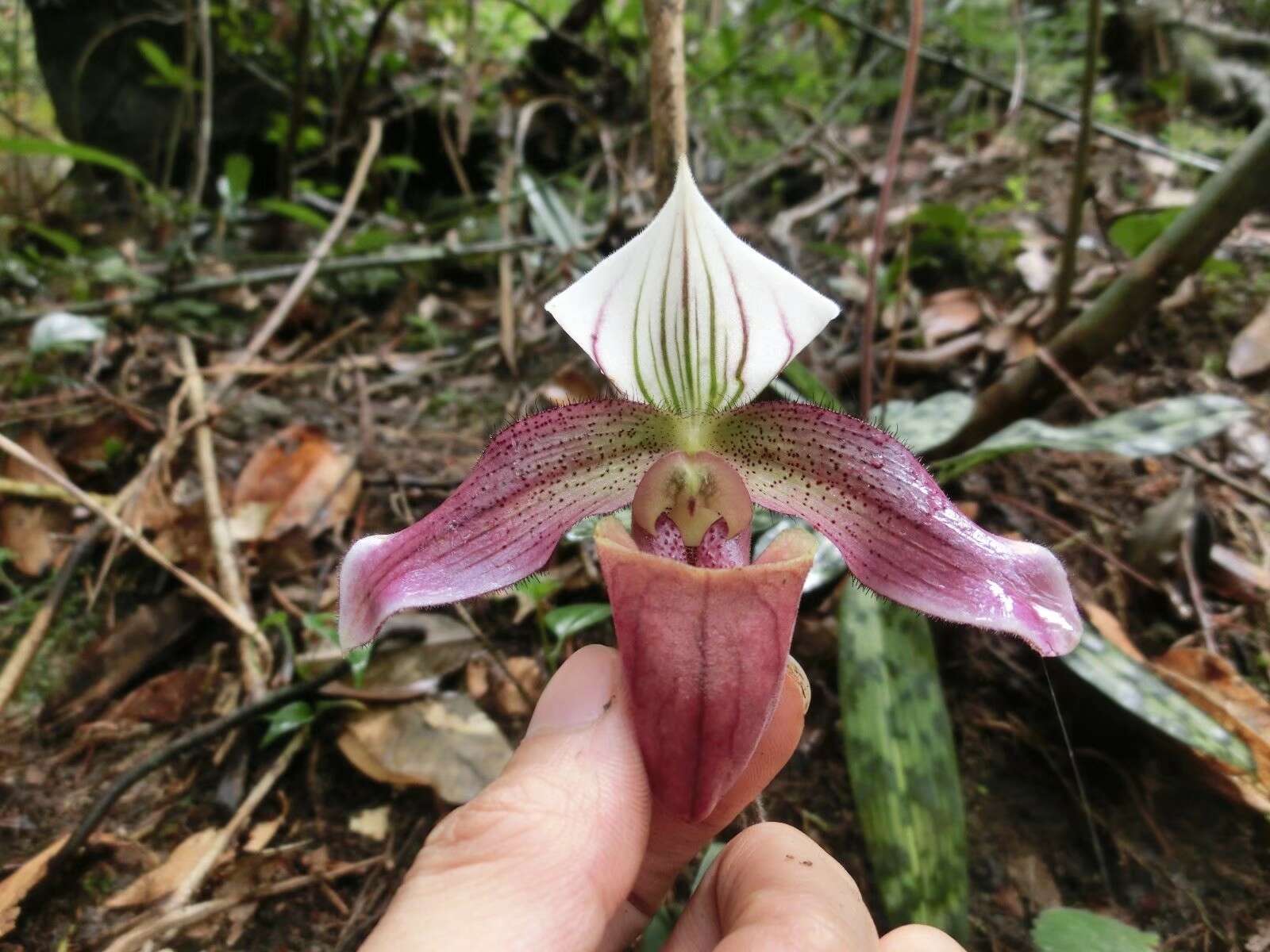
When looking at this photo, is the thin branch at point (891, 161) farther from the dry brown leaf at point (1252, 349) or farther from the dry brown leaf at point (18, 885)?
the dry brown leaf at point (18, 885)

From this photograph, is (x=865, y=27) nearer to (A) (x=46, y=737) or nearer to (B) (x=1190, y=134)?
(B) (x=1190, y=134)

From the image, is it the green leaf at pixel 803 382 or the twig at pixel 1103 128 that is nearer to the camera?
the green leaf at pixel 803 382

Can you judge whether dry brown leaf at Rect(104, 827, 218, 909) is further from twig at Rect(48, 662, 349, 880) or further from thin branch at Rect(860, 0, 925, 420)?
thin branch at Rect(860, 0, 925, 420)

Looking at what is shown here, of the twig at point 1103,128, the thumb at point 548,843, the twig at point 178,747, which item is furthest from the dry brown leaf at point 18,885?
the twig at point 1103,128

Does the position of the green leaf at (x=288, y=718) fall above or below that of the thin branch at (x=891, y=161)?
below

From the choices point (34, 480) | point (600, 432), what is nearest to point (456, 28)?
point (34, 480)

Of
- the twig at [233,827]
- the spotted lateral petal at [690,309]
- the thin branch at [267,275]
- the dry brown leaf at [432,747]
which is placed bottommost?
the twig at [233,827]

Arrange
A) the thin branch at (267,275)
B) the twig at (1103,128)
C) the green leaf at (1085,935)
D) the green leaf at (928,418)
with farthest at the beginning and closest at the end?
the thin branch at (267,275), the twig at (1103,128), the green leaf at (928,418), the green leaf at (1085,935)
